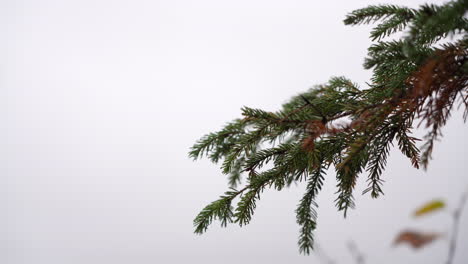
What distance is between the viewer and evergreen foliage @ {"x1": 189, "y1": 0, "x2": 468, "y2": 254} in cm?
49

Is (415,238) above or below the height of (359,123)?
below

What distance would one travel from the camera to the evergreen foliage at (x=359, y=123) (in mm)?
486

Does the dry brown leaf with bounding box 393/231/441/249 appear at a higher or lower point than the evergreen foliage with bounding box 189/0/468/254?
lower

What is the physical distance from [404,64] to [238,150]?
357 mm

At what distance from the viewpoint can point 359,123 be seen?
0.52 metres

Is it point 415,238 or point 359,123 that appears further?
point 359,123

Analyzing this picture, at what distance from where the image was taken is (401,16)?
22.5 inches

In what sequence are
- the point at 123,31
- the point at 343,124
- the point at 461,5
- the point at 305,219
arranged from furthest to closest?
the point at 123,31
the point at 305,219
the point at 343,124
the point at 461,5

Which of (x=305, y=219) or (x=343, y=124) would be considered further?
(x=305, y=219)

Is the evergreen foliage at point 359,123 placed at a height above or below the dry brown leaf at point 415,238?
above

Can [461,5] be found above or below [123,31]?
below

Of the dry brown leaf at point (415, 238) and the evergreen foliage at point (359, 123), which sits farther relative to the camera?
the evergreen foliage at point (359, 123)

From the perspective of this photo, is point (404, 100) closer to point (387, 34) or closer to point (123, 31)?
point (387, 34)

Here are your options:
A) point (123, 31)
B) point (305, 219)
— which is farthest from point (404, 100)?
point (123, 31)
